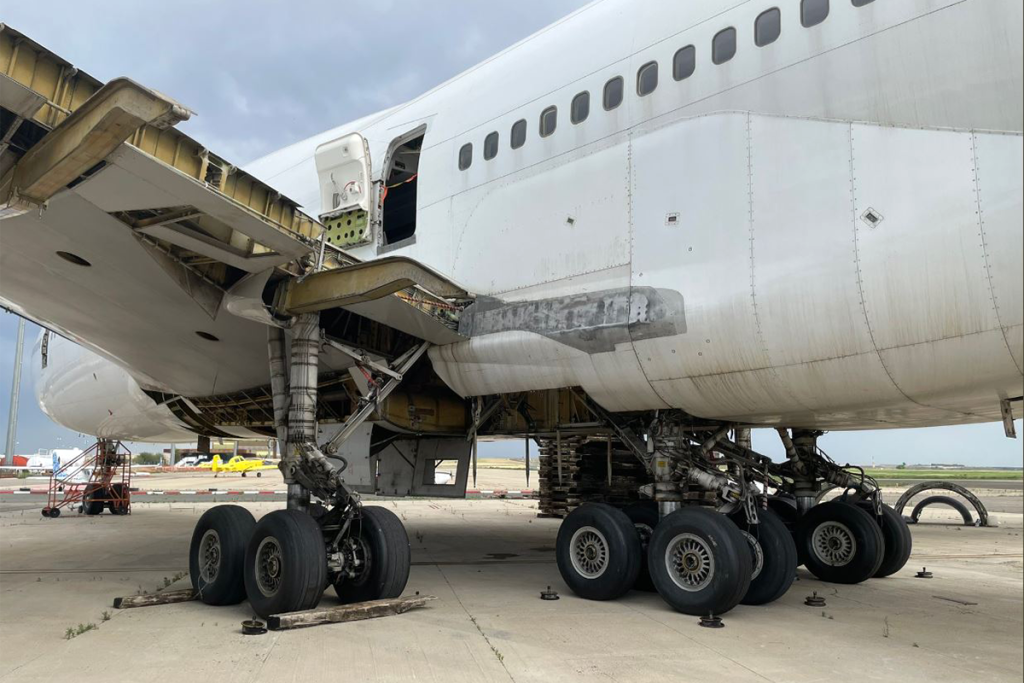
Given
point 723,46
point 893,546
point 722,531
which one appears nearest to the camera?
point 722,531

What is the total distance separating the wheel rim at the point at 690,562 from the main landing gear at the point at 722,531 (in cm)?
1

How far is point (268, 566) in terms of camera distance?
7.91 m

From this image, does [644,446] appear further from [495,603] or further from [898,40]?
[898,40]

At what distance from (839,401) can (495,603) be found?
14.3ft

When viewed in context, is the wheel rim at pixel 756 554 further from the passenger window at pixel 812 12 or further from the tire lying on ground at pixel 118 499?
the tire lying on ground at pixel 118 499

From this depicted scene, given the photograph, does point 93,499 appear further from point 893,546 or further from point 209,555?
point 893,546

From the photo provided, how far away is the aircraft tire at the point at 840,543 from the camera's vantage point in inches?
392

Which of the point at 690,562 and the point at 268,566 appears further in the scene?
the point at 268,566

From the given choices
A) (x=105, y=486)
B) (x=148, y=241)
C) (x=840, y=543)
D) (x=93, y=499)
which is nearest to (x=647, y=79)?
(x=148, y=241)

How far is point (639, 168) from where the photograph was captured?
26.2 feet

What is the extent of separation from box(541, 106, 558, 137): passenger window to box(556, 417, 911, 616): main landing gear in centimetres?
378

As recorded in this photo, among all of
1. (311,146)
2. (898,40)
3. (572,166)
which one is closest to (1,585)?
(311,146)

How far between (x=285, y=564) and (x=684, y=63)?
21.9 feet

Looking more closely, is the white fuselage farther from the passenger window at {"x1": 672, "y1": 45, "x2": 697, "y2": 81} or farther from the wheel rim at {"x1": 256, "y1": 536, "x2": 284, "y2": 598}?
the wheel rim at {"x1": 256, "y1": 536, "x2": 284, "y2": 598}
